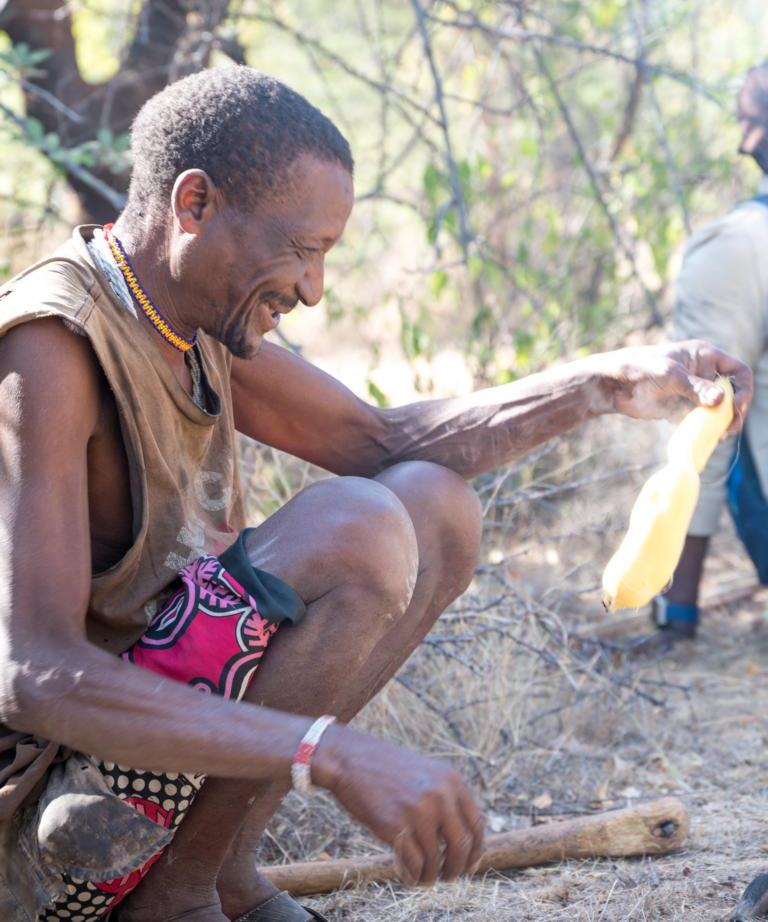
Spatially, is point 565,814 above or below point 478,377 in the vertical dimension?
below

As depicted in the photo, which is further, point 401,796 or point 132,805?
point 132,805

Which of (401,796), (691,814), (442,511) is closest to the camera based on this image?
(401,796)

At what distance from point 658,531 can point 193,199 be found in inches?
35.0

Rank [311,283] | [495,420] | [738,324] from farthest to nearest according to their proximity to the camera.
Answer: [738,324]
[495,420]
[311,283]

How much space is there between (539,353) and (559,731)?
1.73 meters

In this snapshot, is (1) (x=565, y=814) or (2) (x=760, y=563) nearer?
(1) (x=565, y=814)

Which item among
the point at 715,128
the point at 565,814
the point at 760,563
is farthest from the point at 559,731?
the point at 715,128

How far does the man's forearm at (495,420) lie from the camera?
235 centimetres

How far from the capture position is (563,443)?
4.46 metres

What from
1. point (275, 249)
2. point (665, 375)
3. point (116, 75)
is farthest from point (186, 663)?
point (116, 75)

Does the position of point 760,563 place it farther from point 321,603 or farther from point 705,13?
point 705,13

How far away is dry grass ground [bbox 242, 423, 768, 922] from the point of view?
230cm

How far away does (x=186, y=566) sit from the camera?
77.5 inches

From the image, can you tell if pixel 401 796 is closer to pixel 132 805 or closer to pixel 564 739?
pixel 132 805
